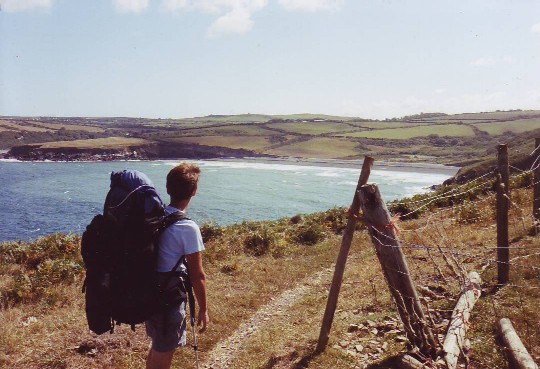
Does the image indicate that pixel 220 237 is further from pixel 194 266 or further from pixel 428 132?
pixel 428 132

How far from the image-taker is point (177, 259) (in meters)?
4.06

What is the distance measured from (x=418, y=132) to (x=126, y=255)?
130 metres

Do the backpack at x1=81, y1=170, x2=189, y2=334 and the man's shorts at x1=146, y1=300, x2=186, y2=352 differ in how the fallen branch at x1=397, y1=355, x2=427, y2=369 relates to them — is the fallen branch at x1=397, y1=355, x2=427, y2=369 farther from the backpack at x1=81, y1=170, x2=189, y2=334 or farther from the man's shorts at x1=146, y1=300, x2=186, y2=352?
the backpack at x1=81, y1=170, x2=189, y2=334

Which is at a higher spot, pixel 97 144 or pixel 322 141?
pixel 322 141

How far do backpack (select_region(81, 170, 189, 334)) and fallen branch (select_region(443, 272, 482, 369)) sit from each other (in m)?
3.32

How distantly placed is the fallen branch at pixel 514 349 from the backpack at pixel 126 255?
3.97 metres

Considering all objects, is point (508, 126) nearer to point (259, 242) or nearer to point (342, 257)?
point (259, 242)

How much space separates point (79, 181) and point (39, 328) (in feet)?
201

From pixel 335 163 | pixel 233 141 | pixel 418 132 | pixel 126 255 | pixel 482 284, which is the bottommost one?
pixel 335 163

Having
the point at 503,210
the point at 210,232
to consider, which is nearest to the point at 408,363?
the point at 503,210

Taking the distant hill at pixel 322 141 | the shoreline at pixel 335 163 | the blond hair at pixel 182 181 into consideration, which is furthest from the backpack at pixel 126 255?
the distant hill at pixel 322 141

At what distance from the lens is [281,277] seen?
34.2ft

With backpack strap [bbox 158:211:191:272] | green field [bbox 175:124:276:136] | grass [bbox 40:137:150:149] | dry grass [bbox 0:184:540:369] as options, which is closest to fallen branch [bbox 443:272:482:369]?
dry grass [bbox 0:184:540:369]

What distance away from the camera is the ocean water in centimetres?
3678
